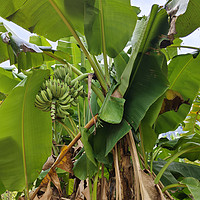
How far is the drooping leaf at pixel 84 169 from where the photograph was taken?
0.90 metres

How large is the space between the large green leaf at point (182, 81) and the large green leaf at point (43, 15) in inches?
20.6

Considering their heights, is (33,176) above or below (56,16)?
below

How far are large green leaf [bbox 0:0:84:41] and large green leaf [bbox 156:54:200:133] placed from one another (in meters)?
0.52

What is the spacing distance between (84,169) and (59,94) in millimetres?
390

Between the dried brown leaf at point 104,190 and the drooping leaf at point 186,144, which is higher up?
the drooping leaf at point 186,144

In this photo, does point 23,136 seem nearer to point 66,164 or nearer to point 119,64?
point 66,164

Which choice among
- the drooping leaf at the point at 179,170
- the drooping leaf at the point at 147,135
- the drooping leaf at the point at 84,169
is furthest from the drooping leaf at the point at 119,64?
the drooping leaf at the point at 179,170

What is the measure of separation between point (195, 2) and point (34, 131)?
89cm

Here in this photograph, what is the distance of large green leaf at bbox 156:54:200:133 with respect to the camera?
104cm

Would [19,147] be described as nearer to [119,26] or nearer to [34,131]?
[34,131]

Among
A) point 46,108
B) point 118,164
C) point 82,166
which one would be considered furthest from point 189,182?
point 46,108

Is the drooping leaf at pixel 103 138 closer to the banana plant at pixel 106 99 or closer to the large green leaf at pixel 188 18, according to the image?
the banana plant at pixel 106 99

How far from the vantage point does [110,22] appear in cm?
89

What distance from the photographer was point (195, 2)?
2.85 ft
